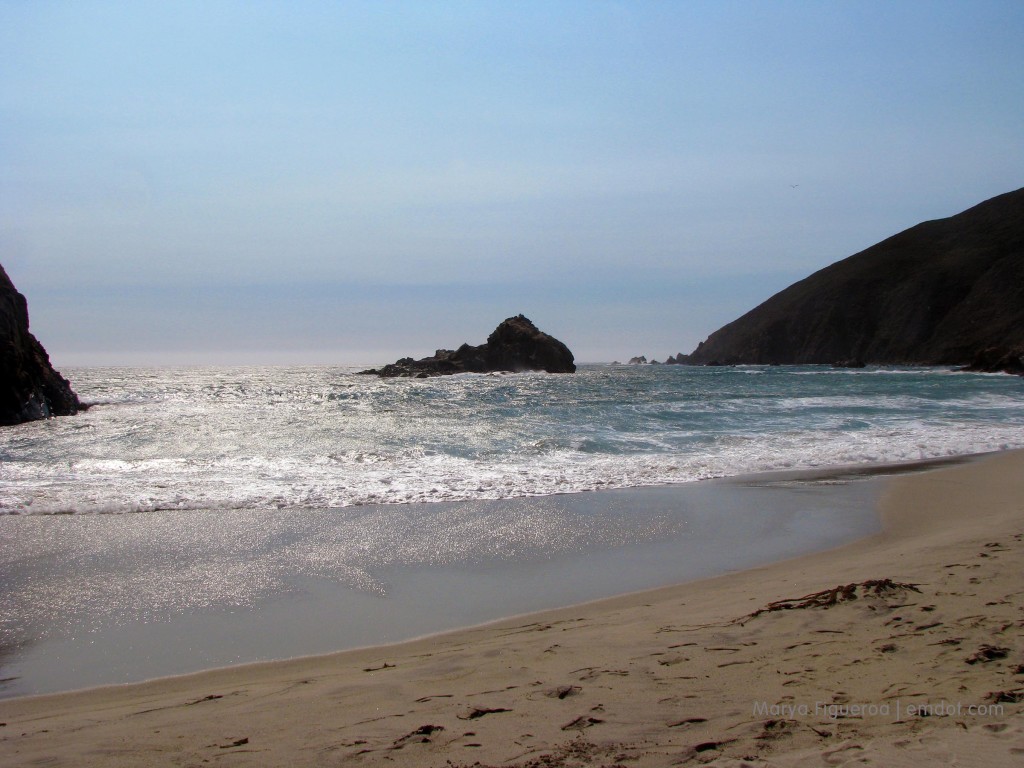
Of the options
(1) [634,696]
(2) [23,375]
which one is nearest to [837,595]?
(1) [634,696]

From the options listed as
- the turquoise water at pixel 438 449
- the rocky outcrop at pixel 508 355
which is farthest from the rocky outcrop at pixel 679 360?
the turquoise water at pixel 438 449

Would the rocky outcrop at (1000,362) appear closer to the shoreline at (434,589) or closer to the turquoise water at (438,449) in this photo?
the turquoise water at (438,449)

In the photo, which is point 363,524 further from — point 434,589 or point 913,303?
point 913,303

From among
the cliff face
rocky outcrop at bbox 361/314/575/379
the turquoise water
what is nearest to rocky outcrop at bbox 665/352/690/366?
the cliff face

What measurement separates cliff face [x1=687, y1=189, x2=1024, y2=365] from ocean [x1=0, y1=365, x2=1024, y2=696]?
286 ft

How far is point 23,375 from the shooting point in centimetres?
2584

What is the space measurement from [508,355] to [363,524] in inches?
3065

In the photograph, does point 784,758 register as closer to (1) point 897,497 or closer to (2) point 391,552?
(2) point 391,552

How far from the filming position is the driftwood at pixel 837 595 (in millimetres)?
5059

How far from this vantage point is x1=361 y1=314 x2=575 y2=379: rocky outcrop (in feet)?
274

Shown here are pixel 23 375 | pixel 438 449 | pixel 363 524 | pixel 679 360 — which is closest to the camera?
pixel 363 524

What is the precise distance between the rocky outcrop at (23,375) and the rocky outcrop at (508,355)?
52.7 m

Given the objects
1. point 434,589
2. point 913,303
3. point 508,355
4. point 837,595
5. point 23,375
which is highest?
point 913,303

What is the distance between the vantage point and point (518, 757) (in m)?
3.01
